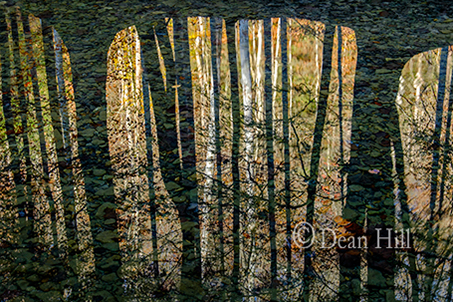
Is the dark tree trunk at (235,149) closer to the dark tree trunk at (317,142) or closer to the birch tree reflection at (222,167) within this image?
the birch tree reflection at (222,167)

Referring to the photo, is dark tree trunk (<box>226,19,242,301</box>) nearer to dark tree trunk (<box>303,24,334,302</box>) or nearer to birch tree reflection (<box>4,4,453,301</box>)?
birch tree reflection (<box>4,4,453,301</box>)

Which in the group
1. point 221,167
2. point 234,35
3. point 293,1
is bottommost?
point 221,167

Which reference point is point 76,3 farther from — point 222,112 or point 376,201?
point 376,201

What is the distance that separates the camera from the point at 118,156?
1505mm

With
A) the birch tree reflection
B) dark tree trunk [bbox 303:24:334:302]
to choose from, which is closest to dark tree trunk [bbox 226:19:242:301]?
the birch tree reflection

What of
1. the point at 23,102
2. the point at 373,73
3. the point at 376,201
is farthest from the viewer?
the point at 373,73

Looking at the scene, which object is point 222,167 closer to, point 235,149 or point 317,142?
point 235,149

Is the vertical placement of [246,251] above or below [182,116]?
below

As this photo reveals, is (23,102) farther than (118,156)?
Yes

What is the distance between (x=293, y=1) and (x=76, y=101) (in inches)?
56.8

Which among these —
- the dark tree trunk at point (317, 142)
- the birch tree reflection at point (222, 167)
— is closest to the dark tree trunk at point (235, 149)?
the birch tree reflection at point (222, 167)

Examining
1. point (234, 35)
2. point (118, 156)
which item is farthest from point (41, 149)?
point (234, 35)

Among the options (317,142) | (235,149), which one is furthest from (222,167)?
(317,142)

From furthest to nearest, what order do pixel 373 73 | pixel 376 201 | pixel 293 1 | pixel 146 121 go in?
pixel 293 1, pixel 373 73, pixel 146 121, pixel 376 201
